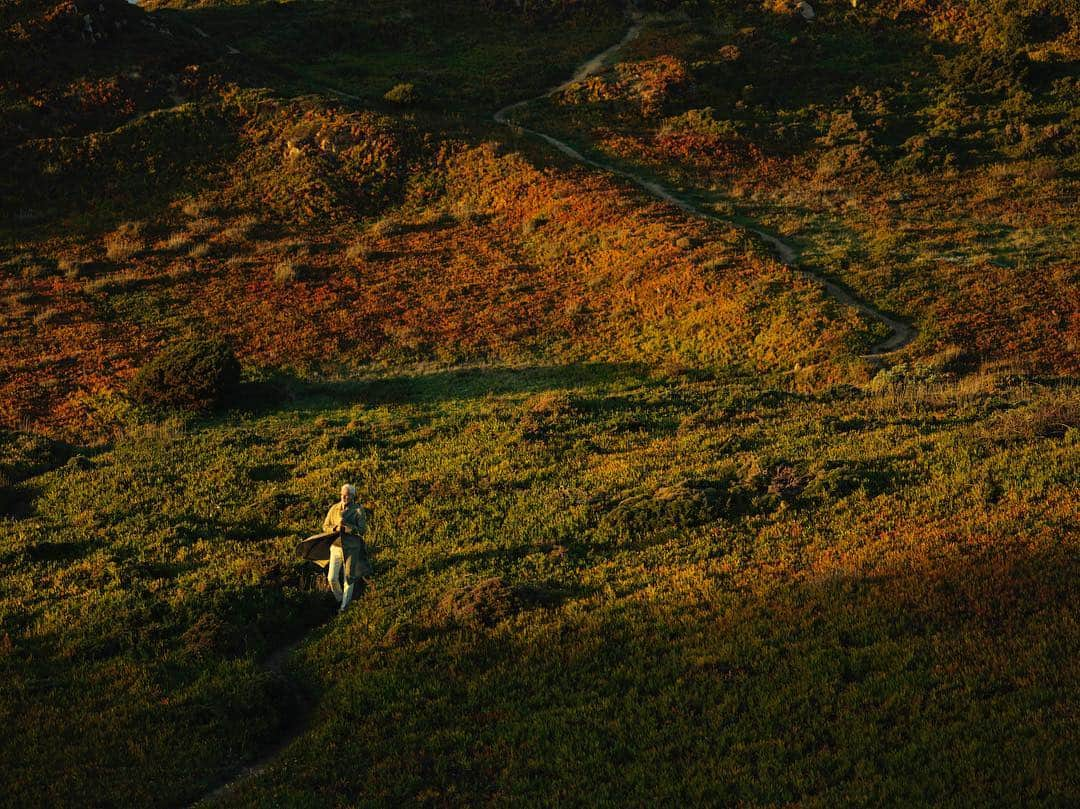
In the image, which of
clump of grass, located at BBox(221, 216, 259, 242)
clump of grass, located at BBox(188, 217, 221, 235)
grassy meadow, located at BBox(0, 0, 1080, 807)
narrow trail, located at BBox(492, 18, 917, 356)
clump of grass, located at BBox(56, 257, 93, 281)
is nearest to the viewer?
grassy meadow, located at BBox(0, 0, 1080, 807)

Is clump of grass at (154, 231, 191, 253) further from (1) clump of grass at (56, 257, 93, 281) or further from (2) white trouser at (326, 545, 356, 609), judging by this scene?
(2) white trouser at (326, 545, 356, 609)

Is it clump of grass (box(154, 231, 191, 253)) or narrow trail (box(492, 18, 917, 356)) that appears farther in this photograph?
clump of grass (box(154, 231, 191, 253))

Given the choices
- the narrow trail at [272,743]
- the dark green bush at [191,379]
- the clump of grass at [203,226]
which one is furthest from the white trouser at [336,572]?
the clump of grass at [203,226]

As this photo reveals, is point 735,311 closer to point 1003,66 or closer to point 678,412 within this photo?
point 678,412

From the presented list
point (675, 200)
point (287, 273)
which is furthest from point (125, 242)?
point (675, 200)

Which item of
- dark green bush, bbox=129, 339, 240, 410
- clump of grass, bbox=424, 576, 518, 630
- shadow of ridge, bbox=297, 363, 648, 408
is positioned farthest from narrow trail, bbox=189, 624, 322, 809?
dark green bush, bbox=129, 339, 240, 410

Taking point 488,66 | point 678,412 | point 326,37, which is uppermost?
point 326,37

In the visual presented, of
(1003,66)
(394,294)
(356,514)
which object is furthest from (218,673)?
(1003,66)
